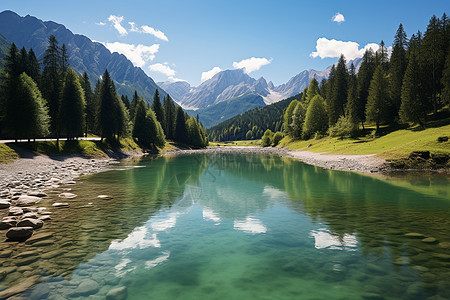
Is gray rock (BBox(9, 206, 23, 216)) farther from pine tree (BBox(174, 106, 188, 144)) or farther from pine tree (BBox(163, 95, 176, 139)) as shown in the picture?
pine tree (BBox(163, 95, 176, 139))

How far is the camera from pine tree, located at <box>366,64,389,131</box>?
6606 cm

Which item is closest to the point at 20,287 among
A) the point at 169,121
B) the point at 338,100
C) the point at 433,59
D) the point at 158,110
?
the point at 433,59

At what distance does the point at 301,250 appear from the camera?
10.5 m

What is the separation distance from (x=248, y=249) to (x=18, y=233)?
11109 mm

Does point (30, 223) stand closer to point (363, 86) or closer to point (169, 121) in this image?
point (363, 86)

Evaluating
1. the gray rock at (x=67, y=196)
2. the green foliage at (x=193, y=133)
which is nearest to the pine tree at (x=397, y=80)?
the gray rock at (x=67, y=196)

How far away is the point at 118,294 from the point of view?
729 centimetres

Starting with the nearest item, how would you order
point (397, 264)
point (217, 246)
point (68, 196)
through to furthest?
point (397, 264) → point (217, 246) → point (68, 196)

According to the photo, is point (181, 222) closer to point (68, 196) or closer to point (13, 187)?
point (68, 196)

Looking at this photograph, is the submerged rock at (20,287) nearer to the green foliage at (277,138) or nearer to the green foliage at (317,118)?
the green foliage at (317,118)

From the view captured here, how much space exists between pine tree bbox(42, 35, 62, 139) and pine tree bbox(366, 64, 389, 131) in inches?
3247

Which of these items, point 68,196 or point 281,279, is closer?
point 281,279

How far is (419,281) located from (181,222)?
1158cm

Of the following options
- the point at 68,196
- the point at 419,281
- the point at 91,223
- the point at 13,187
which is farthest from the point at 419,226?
the point at 13,187
